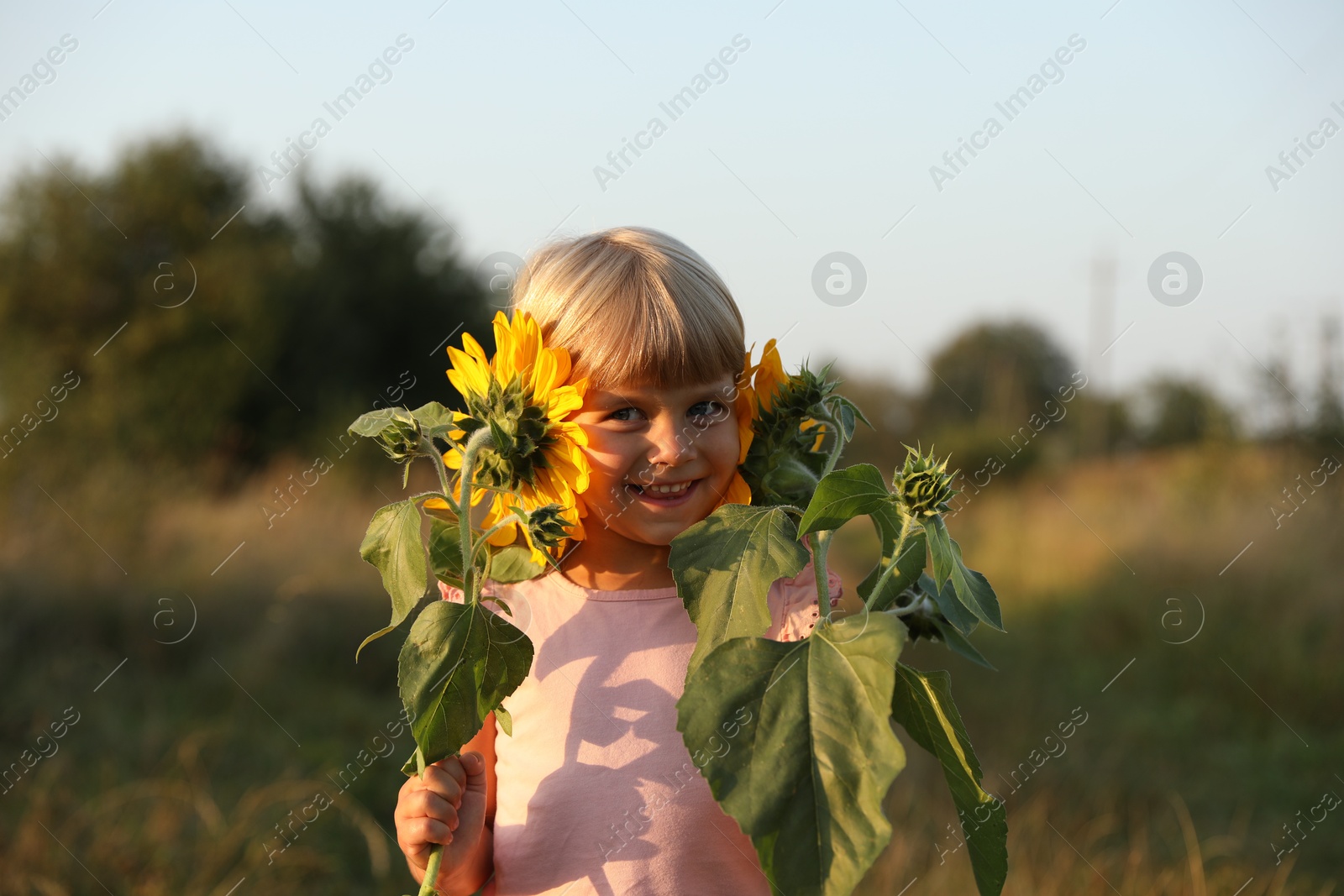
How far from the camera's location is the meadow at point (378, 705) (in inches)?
138

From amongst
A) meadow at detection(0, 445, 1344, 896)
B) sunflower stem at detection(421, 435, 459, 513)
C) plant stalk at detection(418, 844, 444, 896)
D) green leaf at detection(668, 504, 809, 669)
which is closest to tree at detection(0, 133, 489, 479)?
meadow at detection(0, 445, 1344, 896)

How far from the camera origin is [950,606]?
51.3 inches

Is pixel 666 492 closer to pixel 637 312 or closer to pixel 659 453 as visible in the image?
pixel 659 453

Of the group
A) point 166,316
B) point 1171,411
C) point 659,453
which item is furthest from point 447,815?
point 1171,411

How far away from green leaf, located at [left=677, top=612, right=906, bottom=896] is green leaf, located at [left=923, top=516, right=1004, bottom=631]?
9 cm

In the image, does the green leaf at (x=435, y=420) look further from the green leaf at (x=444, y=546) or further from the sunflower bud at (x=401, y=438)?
the green leaf at (x=444, y=546)

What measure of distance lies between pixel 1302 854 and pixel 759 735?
4131mm

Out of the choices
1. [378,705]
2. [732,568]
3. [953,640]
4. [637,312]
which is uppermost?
[637,312]

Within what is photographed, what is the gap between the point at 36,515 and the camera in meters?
5.95

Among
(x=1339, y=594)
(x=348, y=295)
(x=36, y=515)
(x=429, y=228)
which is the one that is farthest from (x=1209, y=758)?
(x=429, y=228)

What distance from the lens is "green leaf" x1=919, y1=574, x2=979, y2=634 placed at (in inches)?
50.7

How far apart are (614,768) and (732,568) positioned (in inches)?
21.1

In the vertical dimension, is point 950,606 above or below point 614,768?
above

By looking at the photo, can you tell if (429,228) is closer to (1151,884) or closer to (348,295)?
(348,295)
